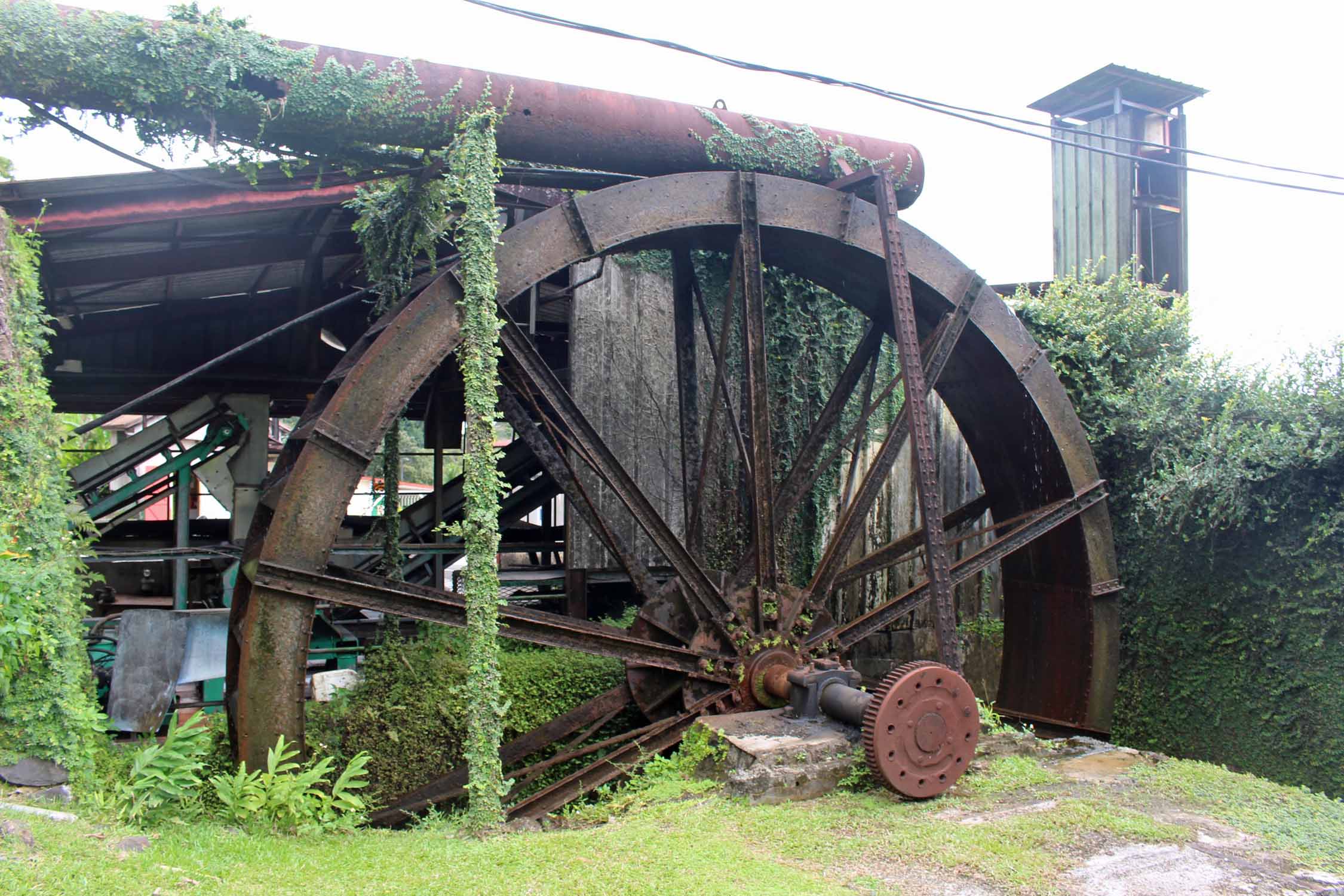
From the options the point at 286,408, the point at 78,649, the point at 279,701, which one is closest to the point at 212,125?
the point at 78,649

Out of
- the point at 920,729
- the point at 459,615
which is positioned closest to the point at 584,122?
the point at 459,615

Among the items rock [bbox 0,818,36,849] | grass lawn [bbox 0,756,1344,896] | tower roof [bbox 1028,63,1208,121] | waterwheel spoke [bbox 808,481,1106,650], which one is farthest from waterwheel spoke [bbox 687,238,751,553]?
tower roof [bbox 1028,63,1208,121]

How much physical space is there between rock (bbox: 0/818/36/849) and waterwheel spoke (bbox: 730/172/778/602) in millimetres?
3910

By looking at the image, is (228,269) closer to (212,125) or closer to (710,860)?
(212,125)

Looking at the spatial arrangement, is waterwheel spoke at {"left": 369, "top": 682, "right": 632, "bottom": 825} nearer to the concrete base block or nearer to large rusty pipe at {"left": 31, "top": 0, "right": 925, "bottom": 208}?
the concrete base block

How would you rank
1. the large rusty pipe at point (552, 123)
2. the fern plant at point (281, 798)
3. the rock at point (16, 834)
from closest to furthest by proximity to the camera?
the rock at point (16, 834), the fern plant at point (281, 798), the large rusty pipe at point (552, 123)

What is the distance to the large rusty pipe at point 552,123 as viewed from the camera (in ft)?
14.7

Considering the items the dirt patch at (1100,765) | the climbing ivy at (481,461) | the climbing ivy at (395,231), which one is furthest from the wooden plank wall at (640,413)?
the climbing ivy at (481,461)

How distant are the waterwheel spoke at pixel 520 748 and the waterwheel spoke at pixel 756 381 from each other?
1.07 meters

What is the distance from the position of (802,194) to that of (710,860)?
13.2ft

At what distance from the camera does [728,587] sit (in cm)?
608

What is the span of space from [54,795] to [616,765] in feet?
8.92

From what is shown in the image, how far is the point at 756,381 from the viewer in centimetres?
584

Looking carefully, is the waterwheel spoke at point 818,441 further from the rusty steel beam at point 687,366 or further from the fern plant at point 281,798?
the fern plant at point 281,798
